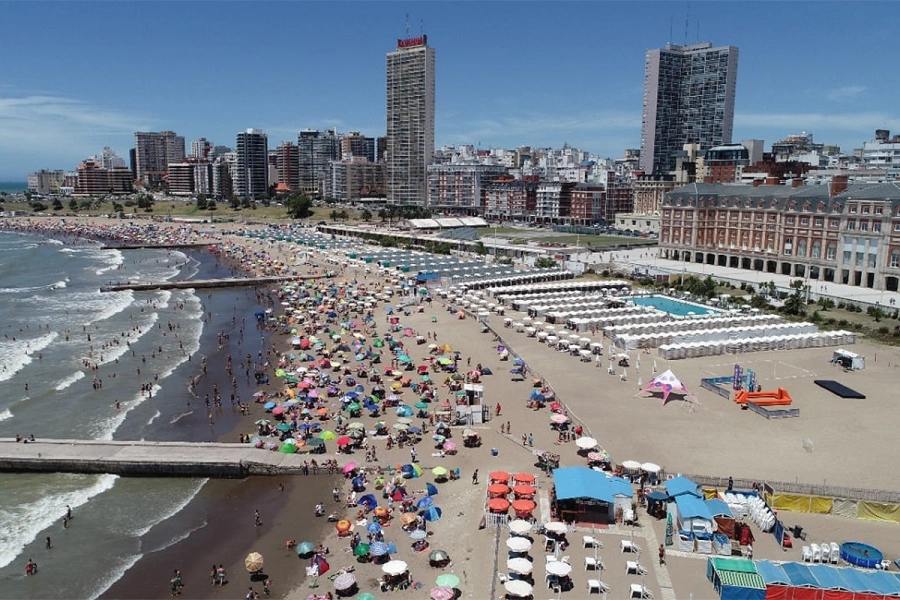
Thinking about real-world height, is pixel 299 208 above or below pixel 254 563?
above

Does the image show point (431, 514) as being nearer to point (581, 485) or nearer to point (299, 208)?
point (581, 485)

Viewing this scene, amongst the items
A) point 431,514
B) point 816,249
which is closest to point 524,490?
point 431,514

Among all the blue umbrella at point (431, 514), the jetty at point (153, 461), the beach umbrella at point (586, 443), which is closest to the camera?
the blue umbrella at point (431, 514)

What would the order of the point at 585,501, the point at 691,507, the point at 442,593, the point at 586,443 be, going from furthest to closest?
1. the point at 586,443
2. the point at 585,501
3. the point at 691,507
4. the point at 442,593

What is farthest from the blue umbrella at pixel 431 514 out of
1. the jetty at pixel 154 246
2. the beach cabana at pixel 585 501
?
the jetty at pixel 154 246

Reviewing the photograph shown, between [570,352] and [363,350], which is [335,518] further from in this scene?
[570,352]

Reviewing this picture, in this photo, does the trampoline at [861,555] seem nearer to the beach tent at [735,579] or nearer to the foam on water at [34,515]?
the beach tent at [735,579]
